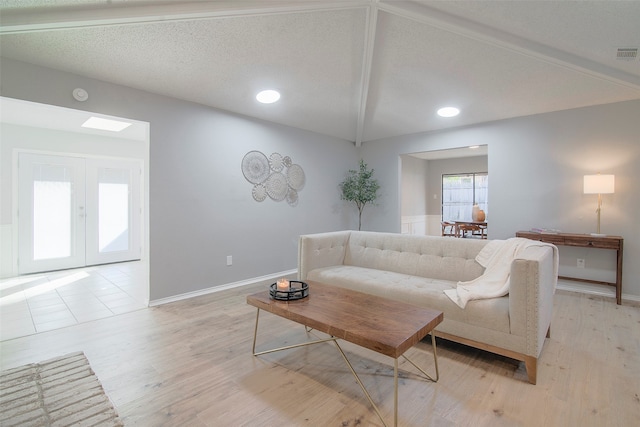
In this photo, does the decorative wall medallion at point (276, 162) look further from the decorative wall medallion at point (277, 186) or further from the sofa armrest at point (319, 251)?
the sofa armrest at point (319, 251)

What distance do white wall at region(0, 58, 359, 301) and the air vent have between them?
3639mm

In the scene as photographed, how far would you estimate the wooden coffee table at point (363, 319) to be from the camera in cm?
140

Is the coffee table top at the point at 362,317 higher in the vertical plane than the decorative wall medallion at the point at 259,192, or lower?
lower

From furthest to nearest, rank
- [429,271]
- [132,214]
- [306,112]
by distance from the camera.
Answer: [132,214], [306,112], [429,271]

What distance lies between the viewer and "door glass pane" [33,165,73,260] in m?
4.68

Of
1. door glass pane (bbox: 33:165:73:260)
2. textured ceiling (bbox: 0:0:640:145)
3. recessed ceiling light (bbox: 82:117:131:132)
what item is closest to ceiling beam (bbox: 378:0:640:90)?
textured ceiling (bbox: 0:0:640:145)

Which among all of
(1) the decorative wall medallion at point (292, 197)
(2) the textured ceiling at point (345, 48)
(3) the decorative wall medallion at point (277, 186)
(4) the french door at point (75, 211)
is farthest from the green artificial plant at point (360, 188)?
(4) the french door at point (75, 211)

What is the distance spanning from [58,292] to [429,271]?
14.4ft

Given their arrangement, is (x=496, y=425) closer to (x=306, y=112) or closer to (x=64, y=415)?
(x=64, y=415)

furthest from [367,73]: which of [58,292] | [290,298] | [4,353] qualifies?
[58,292]

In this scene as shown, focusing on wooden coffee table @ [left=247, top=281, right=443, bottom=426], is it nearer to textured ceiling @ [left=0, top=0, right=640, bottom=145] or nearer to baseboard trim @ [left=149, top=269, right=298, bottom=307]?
baseboard trim @ [left=149, top=269, right=298, bottom=307]

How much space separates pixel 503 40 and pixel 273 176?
9.95 feet

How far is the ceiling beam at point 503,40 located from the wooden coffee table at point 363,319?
7.49ft

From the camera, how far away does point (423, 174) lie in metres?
8.23
